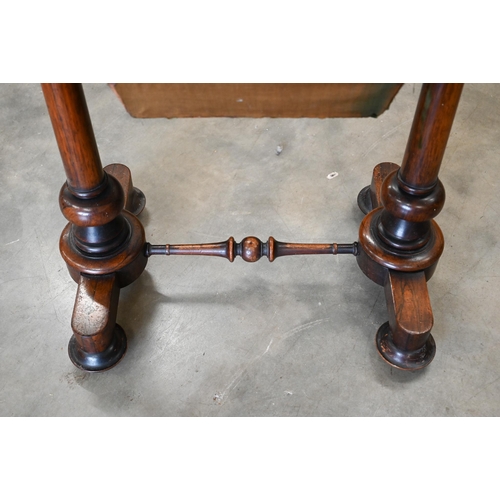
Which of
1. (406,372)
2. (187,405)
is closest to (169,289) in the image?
(187,405)

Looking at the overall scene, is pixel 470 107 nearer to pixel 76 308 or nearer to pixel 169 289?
pixel 169 289

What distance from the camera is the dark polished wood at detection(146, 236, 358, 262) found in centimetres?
157

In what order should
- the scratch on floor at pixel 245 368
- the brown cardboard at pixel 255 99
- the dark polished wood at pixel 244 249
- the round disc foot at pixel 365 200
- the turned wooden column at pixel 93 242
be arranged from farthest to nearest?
1. the brown cardboard at pixel 255 99
2. the round disc foot at pixel 365 200
3. the dark polished wood at pixel 244 249
4. the scratch on floor at pixel 245 368
5. the turned wooden column at pixel 93 242

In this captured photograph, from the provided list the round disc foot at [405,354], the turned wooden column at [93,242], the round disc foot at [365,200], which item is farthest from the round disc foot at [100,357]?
the round disc foot at [365,200]

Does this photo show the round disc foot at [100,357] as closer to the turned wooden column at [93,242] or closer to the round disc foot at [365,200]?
the turned wooden column at [93,242]

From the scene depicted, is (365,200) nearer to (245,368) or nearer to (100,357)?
(245,368)

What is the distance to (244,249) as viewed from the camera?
5.15 ft

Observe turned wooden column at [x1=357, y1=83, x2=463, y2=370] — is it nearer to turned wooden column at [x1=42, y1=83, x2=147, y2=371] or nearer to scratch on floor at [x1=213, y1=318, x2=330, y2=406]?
scratch on floor at [x1=213, y1=318, x2=330, y2=406]

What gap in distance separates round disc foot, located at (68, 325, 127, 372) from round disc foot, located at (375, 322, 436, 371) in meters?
0.60

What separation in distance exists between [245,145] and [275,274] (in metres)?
0.50

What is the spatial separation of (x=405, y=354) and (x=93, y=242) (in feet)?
2.45

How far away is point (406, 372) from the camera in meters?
1.50

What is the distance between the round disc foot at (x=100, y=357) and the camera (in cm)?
149
